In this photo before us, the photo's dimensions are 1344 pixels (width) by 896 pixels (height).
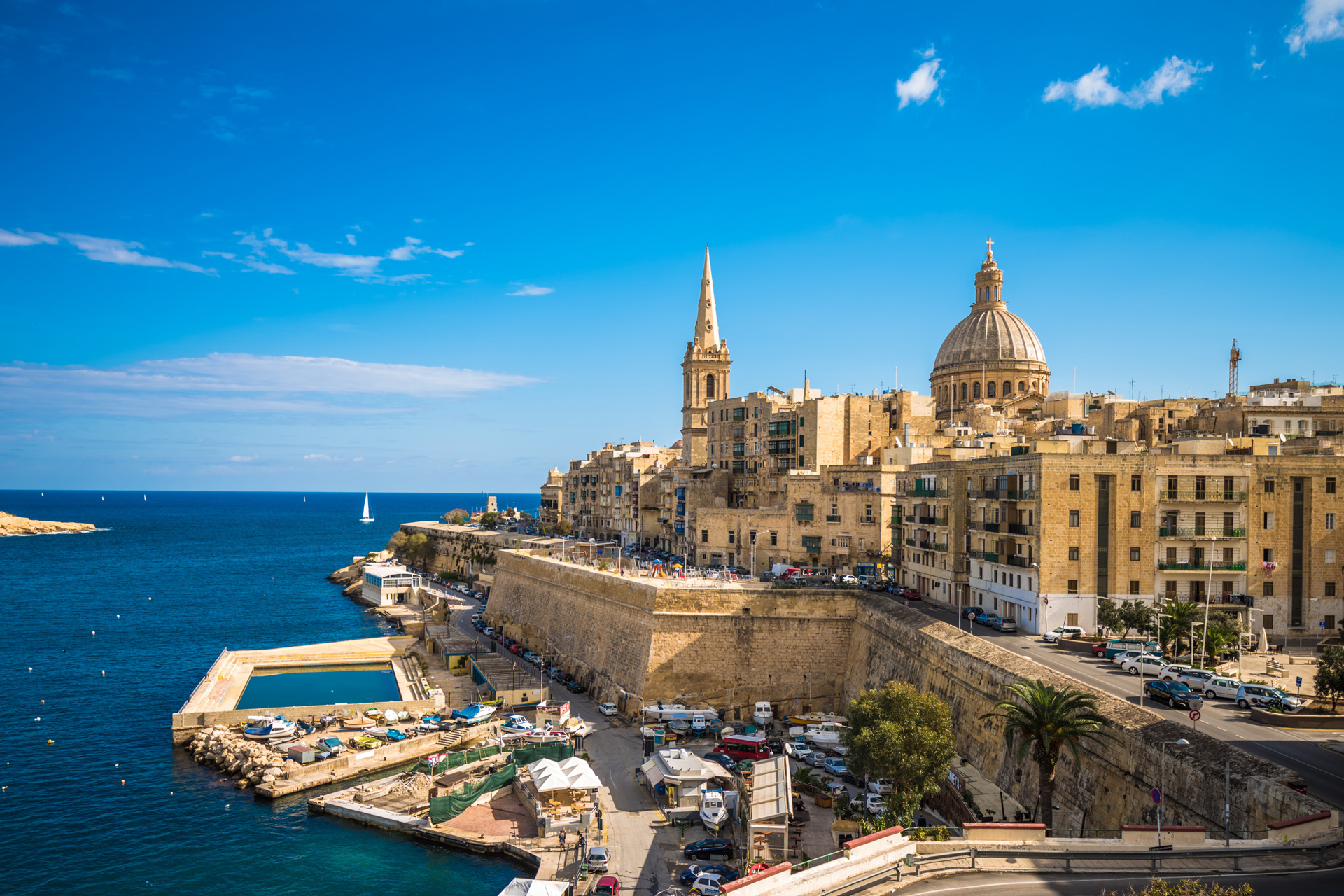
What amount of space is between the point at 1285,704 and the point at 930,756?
29.3ft

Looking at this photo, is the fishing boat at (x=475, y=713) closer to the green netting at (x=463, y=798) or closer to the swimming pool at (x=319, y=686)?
the swimming pool at (x=319, y=686)

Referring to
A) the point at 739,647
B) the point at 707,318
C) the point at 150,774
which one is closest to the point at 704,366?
the point at 707,318

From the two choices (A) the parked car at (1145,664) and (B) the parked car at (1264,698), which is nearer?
(B) the parked car at (1264,698)

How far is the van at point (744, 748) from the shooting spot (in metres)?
31.0

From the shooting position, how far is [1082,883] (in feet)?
42.9

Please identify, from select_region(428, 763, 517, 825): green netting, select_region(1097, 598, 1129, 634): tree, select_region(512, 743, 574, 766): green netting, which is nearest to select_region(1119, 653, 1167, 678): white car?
select_region(1097, 598, 1129, 634): tree

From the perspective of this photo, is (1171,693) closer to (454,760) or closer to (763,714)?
(763,714)

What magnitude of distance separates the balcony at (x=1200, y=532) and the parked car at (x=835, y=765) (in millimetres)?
14487

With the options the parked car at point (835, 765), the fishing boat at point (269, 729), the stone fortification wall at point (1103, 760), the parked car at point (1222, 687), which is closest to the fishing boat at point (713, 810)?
the parked car at point (835, 765)

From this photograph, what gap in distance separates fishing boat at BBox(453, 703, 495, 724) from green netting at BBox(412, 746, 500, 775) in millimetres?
3849

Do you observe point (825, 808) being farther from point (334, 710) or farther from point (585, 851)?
point (334, 710)

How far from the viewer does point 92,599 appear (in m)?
73.0

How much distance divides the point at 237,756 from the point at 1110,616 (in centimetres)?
3257

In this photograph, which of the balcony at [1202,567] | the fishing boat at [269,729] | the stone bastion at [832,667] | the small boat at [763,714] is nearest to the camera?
the stone bastion at [832,667]
